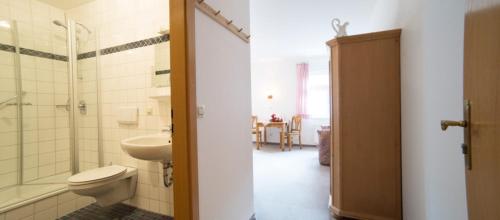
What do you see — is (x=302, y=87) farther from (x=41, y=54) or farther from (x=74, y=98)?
(x=41, y=54)

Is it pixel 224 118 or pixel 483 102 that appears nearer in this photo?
pixel 483 102

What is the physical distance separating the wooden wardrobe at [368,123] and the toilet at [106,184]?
198 centimetres

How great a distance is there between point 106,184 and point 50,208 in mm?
706

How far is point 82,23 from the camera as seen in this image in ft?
7.18

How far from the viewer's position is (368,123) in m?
1.80

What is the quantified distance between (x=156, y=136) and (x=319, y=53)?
14.7ft

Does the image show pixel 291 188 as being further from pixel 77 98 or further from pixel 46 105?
pixel 46 105

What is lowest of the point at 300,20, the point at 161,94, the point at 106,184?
the point at 106,184

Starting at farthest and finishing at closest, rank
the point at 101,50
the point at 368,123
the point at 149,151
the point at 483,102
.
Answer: the point at 101,50
the point at 368,123
the point at 149,151
the point at 483,102

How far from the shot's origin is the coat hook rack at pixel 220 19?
1.29 m

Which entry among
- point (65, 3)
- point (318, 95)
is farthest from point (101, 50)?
point (318, 95)

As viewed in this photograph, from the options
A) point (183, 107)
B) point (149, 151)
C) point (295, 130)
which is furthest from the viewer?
point (295, 130)

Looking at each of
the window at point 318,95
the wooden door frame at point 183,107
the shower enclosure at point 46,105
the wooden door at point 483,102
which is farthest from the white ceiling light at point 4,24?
the window at point 318,95

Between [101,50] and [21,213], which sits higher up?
[101,50]
